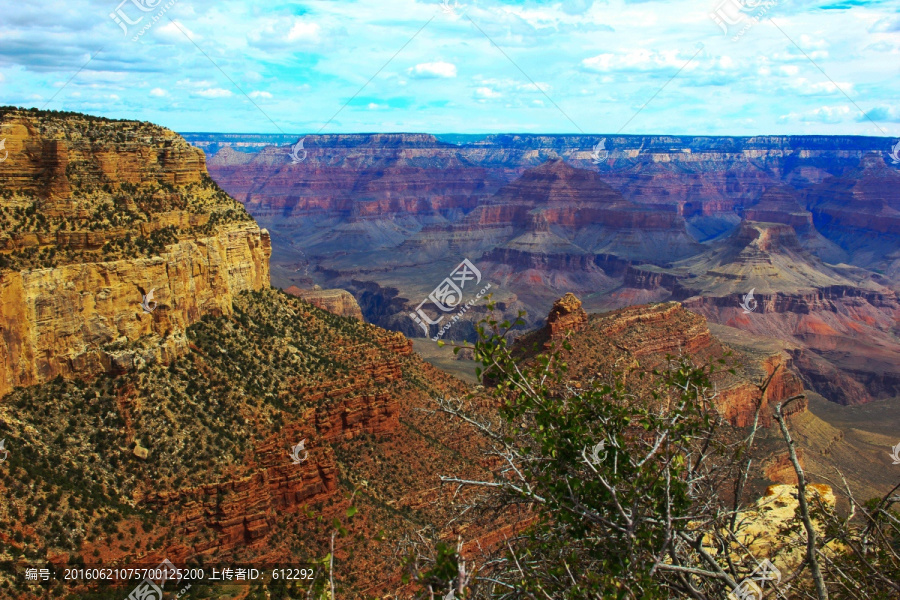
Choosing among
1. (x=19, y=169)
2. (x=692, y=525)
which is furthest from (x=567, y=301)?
(x=692, y=525)

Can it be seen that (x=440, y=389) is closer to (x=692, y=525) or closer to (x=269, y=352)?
(x=269, y=352)

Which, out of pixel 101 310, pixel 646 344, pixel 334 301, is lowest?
pixel 334 301

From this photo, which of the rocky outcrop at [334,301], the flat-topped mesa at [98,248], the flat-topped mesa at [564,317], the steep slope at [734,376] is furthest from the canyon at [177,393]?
the rocky outcrop at [334,301]

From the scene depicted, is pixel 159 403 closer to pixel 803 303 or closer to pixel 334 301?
pixel 334 301

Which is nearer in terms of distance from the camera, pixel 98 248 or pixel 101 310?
pixel 101 310

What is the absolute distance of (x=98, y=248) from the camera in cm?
3259

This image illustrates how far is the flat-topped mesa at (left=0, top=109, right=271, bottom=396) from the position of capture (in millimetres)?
30000

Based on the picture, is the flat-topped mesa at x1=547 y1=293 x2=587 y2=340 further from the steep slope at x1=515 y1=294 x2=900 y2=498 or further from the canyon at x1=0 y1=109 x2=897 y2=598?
the canyon at x1=0 y1=109 x2=897 y2=598

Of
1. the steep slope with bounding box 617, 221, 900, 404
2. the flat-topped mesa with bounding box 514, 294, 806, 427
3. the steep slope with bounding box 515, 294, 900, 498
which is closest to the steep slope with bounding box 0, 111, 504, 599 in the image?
the steep slope with bounding box 515, 294, 900, 498

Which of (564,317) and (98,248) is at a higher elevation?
(98,248)

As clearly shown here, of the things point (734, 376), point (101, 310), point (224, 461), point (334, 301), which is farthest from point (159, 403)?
point (334, 301)

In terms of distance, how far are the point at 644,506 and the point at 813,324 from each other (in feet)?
512

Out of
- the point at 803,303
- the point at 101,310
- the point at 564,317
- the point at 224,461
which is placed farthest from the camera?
the point at 803,303

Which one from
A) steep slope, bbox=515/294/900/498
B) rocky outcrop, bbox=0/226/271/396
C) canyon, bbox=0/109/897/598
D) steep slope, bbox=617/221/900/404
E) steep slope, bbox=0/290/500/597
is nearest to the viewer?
steep slope, bbox=0/290/500/597
